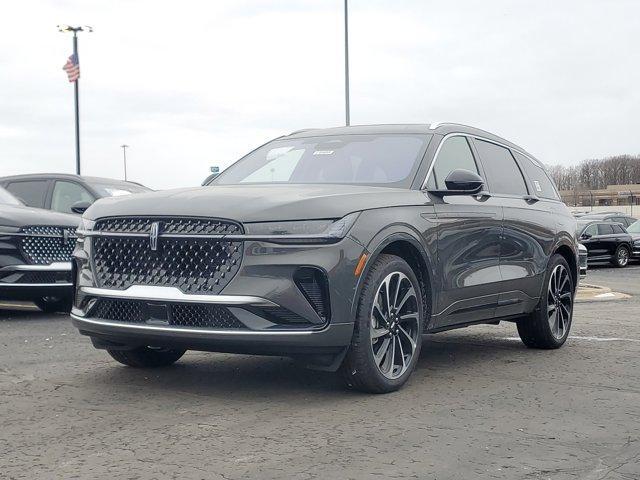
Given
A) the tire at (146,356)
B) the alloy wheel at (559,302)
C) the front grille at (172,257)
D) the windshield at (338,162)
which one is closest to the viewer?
the front grille at (172,257)

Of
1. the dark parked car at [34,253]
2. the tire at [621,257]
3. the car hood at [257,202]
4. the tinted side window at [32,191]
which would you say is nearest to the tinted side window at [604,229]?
the tire at [621,257]

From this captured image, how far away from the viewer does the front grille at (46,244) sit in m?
10.0

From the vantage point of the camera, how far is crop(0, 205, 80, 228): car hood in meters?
10.0

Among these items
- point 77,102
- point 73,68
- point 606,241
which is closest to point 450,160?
point 606,241

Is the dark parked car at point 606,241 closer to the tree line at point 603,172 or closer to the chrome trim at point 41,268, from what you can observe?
the chrome trim at point 41,268

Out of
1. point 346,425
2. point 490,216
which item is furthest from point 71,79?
point 346,425

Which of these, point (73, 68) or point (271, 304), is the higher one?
point (73, 68)

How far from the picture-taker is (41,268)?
32.7ft

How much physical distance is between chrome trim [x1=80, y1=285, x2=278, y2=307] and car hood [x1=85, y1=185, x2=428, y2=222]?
433 mm

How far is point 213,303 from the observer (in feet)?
Result: 17.6

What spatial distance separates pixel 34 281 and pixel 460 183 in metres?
5.13

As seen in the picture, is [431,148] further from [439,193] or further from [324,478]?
[324,478]

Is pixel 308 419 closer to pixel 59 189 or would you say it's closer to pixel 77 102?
pixel 59 189

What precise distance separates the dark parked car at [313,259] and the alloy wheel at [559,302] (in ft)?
3.59
